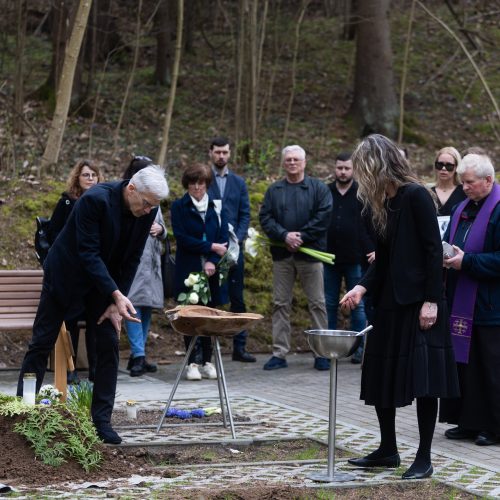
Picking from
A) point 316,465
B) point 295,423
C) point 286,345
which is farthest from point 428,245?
point 286,345

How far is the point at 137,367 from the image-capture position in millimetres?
10812

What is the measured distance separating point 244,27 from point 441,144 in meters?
6.11

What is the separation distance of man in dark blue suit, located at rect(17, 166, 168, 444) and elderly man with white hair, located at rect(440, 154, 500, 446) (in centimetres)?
232

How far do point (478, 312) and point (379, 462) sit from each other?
172 cm

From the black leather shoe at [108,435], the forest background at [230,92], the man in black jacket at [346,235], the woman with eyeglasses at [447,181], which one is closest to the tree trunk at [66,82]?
the forest background at [230,92]

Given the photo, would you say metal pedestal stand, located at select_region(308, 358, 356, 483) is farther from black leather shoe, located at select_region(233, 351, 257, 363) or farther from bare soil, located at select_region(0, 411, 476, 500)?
black leather shoe, located at select_region(233, 351, 257, 363)

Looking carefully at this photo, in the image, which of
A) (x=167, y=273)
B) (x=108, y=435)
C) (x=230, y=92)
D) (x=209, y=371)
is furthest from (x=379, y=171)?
(x=230, y=92)

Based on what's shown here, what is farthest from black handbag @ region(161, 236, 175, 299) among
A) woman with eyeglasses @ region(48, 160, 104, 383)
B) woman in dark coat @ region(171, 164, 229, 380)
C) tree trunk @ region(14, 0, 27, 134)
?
tree trunk @ region(14, 0, 27, 134)

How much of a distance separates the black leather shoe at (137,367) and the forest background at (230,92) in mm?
2237

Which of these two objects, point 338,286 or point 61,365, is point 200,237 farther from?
point 61,365

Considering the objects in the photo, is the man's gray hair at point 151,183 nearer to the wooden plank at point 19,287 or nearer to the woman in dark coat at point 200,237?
the wooden plank at point 19,287

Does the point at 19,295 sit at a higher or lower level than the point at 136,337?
higher

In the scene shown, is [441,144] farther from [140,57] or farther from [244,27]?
[140,57]

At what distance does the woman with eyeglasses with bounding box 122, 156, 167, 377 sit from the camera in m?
10.8
